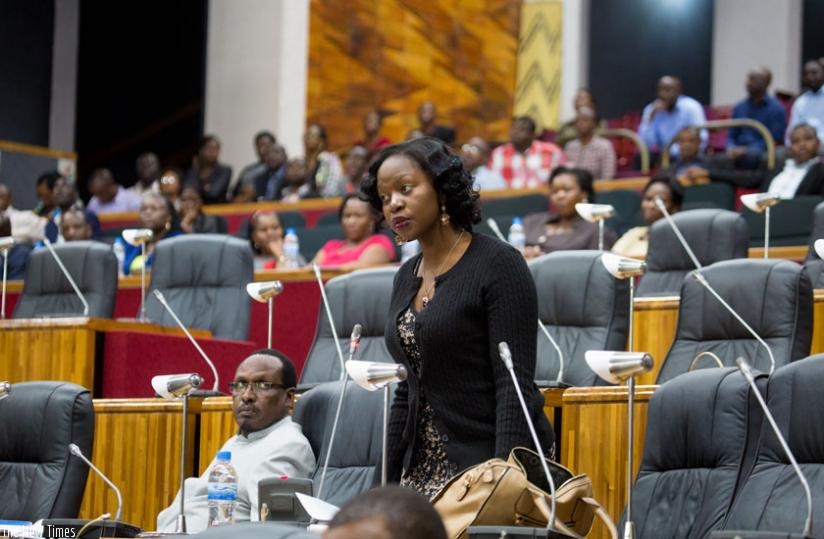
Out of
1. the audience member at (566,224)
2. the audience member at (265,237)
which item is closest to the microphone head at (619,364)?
the audience member at (566,224)

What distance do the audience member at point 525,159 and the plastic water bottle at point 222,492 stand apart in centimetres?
Result: 554

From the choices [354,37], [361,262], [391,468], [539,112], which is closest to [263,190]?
[354,37]

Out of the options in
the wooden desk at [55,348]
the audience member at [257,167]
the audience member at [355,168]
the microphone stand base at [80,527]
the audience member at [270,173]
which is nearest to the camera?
the microphone stand base at [80,527]

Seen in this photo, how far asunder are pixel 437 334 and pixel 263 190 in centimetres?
727

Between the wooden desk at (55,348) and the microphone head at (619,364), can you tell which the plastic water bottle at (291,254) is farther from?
the microphone head at (619,364)

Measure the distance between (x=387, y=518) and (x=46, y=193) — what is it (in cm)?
865

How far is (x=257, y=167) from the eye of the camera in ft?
34.8

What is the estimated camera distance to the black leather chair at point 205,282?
6.38 meters

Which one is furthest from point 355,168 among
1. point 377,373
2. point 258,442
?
point 377,373

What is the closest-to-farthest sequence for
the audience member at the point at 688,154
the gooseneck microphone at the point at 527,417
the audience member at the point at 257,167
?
the gooseneck microphone at the point at 527,417
the audience member at the point at 688,154
the audience member at the point at 257,167

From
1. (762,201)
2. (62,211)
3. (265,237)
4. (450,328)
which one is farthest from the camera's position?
(62,211)

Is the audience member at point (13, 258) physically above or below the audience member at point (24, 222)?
below

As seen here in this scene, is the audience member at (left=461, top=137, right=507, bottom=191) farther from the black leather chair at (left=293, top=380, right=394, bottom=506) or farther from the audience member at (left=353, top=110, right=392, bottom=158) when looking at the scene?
the black leather chair at (left=293, top=380, right=394, bottom=506)

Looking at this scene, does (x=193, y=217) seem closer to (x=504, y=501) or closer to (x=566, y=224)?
(x=566, y=224)
